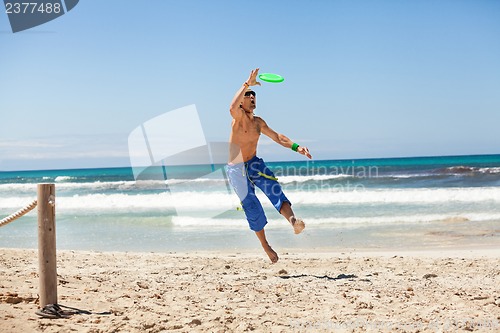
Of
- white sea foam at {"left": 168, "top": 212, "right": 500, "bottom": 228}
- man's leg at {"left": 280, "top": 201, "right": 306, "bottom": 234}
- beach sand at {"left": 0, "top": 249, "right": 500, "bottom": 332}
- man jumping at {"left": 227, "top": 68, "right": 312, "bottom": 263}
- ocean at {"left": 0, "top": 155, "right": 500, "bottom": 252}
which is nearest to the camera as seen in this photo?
beach sand at {"left": 0, "top": 249, "right": 500, "bottom": 332}

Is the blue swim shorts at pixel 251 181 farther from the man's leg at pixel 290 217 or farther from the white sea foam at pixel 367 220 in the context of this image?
the white sea foam at pixel 367 220

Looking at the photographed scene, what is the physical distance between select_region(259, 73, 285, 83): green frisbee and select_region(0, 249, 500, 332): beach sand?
7.66 ft

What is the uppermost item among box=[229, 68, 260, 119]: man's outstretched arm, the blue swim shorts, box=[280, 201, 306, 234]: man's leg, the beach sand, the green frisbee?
the green frisbee

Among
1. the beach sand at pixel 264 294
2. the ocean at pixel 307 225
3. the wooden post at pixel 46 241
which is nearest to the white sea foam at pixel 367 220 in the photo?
the ocean at pixel 307 225

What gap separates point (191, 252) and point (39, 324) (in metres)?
4.97

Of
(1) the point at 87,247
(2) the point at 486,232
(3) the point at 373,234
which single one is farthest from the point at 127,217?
(2) the point at 486,232

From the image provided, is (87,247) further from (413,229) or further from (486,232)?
(486,232)

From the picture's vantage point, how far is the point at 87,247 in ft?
32.1

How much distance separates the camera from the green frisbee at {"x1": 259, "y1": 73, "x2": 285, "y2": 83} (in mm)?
5832

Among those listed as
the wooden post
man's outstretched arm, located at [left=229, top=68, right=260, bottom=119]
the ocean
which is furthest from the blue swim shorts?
the wooden post

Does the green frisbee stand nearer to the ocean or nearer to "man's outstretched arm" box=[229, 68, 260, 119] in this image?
"man's outstretched arm" box=[229, 68, 260, 119]

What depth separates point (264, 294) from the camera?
4973mm

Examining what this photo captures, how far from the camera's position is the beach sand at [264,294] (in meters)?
3.95

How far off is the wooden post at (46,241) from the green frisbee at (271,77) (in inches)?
111
